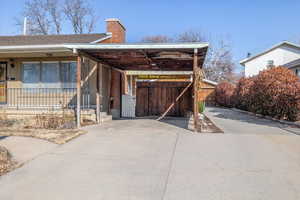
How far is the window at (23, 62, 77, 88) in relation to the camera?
1009 centimetres

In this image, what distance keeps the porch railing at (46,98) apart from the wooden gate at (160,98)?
407 centimetres

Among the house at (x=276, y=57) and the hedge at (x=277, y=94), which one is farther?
the house at (x=276, y=57)

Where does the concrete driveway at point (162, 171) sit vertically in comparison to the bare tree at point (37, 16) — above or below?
below

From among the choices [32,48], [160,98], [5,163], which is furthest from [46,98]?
[5,163]

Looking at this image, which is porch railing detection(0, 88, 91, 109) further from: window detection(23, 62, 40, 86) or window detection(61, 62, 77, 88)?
window detection(23, 62, 40, 86)

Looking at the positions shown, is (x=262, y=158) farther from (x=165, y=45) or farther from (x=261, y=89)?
(x=261, y=89)

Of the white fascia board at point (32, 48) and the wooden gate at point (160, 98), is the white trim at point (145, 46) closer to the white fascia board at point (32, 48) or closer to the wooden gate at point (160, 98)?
the white fascia board at point (32, 48)

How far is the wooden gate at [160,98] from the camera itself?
13078mm

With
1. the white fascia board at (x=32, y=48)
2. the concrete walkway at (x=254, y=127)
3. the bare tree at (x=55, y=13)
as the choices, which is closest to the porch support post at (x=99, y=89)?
the white fascia board at (x=32, y=48)

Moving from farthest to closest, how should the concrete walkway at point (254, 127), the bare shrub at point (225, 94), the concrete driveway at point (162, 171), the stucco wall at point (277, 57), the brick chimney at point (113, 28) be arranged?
the stucco wall at point (277, 57) < the bare shrub at point (225, 94) < the brick chimney at point (113, 28) < the concrete walkway at point (254, 127) < the concrete driveway at point (162, 171)

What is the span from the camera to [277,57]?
88.1 feet

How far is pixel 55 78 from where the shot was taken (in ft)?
33.4

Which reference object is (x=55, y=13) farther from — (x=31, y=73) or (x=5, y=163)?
(x=5, y=163)

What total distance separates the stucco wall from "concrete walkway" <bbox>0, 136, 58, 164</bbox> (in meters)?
27.1
